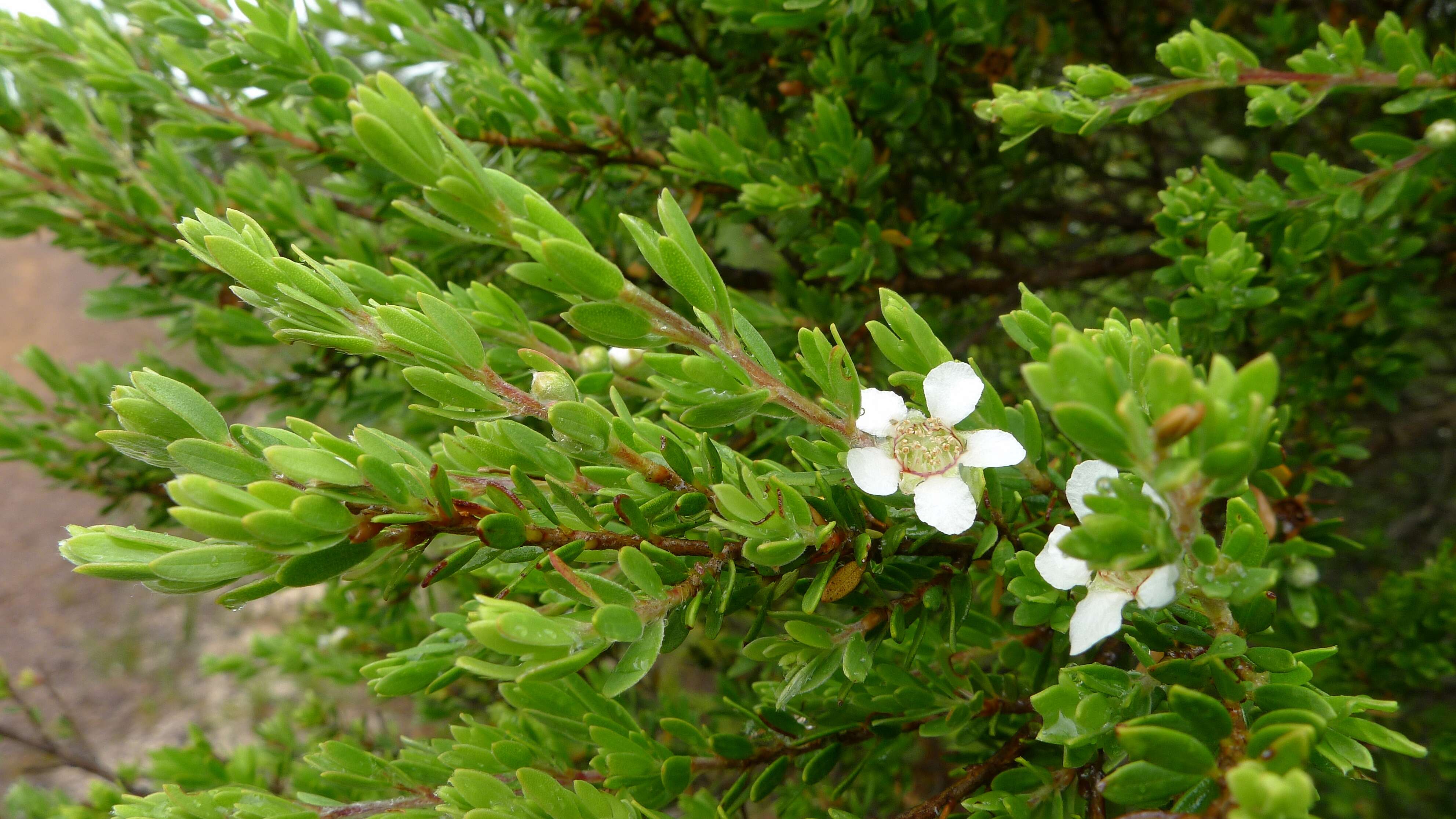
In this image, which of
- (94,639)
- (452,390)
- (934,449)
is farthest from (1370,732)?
(94,639)

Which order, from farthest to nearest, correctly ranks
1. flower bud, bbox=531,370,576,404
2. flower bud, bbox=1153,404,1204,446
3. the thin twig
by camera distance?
the thin twig, flower bud, bbox=531,370,576,404, flower bud, bbox=1153,404,1204,446

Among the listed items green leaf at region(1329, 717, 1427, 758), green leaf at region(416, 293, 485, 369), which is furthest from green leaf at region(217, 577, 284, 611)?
green leaf at region(1329, 717, 1427, 758)

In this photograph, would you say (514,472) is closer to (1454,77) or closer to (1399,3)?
(1454,77)

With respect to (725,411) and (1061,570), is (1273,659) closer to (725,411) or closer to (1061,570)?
(1061,570)

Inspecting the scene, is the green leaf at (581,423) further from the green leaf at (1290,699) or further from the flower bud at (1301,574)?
the flower bud at (1301,574)

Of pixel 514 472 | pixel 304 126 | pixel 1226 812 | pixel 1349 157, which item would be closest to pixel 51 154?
pixel 304 126

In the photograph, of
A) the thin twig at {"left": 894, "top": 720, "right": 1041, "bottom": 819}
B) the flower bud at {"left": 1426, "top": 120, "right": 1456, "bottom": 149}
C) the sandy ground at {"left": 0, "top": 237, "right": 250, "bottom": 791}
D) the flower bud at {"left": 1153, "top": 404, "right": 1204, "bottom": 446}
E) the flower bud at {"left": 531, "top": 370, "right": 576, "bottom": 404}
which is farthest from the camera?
the sandy ground at {"left": 0, "top": 237, "right": 250, "bottom": 791}

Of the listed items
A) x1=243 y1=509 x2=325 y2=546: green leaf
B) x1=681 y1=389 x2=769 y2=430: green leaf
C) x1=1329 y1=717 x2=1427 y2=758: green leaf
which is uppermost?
x1=243 y1=509 x2=325 y2=546: green leaf

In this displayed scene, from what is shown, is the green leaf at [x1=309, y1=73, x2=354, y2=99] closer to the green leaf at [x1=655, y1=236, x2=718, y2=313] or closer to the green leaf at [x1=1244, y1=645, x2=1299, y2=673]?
the green leaf at [x1=655, y1=236, x2=718, y2=313]

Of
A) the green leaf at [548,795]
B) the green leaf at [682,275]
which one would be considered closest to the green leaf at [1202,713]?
the green leaf at [682,275]
